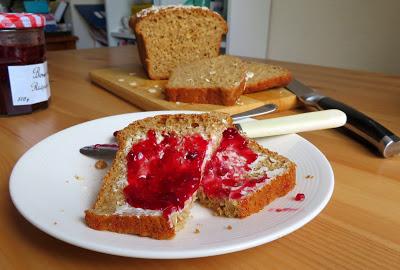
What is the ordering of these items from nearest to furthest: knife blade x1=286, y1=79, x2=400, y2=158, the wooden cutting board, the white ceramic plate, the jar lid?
the white ceramic plate < knife blade x1=286, y1=79, x2=400, y2=158 < the jar lid < the wooden cutting board

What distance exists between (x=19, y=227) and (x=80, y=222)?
0.14 meters

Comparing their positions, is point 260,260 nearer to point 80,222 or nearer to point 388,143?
point 80,222

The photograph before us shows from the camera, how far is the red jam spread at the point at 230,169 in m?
0.64

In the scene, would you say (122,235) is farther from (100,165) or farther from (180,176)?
(100,165)

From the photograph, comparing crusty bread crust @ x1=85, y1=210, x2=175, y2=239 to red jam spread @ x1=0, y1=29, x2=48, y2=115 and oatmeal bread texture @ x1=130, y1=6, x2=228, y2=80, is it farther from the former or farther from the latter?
oatmeal bread texture @ x1=130, y1=6, x2=228, y2=80

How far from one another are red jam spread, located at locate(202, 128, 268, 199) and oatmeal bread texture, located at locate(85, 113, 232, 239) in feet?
0.08

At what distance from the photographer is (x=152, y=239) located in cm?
55

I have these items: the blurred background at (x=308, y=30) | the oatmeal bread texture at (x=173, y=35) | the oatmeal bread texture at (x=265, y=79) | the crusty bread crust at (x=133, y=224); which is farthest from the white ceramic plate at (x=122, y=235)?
the blurred background at (x=308, y=30)

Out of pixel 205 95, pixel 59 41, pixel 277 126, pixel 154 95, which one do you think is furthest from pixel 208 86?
pixel 59 41

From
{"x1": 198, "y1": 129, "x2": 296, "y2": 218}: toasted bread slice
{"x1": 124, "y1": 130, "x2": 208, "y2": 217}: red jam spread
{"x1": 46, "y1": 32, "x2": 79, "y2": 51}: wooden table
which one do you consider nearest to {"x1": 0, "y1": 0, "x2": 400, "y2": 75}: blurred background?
{"x1": 46, "y1": 32, "x2": 79, "y2": 51}: wooden table

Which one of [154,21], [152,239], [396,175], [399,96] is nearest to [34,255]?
[152,239]

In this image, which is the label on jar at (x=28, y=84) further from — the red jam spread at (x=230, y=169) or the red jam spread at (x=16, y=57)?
the red jam spread at (x=230, y=169)

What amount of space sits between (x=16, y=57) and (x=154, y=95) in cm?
50

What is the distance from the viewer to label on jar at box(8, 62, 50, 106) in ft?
3.66
